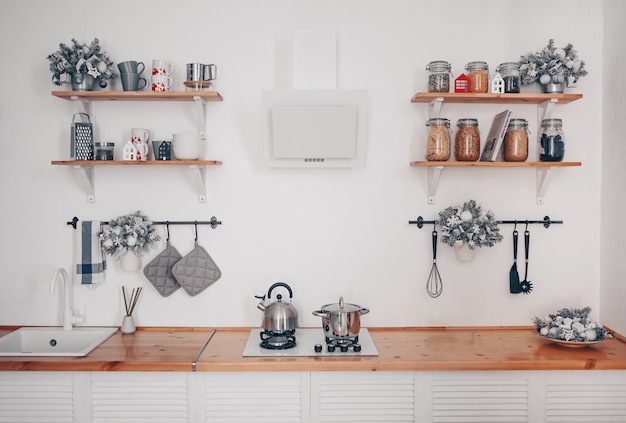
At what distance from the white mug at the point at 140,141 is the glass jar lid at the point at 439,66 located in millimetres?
1390

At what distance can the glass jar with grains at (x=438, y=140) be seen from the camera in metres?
2.59

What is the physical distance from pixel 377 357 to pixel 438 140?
1027 mm

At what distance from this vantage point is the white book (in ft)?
8.36

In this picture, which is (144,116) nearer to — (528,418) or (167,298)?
(167,298)

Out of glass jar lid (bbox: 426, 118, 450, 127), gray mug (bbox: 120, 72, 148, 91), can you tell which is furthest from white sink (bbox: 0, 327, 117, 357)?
glass jar lid (bbox: 426, 118, 450, 127)

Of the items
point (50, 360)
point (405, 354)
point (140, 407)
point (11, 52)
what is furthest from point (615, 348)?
point (11, 52)

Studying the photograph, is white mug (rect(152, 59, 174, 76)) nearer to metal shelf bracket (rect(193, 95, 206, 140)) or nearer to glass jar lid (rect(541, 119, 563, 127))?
metal shelf bracket (rect(193, 95, 206, 140))

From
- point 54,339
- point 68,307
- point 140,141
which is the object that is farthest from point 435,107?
point 54,339

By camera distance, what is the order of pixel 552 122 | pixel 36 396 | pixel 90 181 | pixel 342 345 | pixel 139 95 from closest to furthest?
pixel 36 396
pixel 342 345
pixel 139 95
pixel 552 122
pixel 90 181

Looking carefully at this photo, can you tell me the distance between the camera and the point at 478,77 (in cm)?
259

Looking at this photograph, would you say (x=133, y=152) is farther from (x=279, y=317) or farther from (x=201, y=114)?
(x=279, y=317)

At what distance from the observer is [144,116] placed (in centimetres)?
276

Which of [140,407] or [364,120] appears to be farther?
[364,120]

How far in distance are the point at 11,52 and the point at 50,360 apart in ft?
5.01
